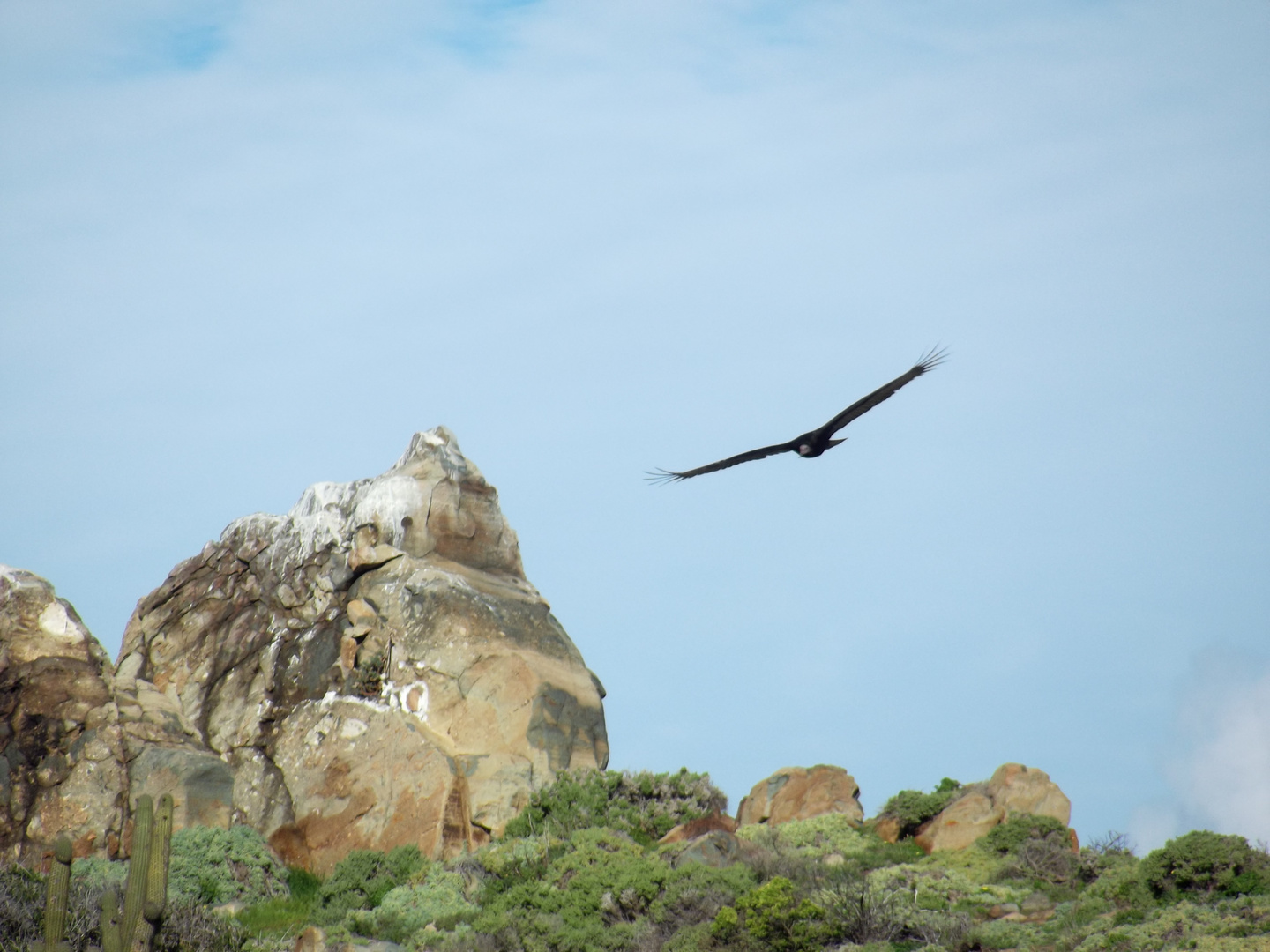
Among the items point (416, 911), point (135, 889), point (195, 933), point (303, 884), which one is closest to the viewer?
point (135, 889)

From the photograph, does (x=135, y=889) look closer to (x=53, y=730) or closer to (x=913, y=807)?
(x=53, y=730)

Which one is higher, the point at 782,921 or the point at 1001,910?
the point at 1001,910

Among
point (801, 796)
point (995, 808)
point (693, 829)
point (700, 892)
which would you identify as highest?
point (801, 796)

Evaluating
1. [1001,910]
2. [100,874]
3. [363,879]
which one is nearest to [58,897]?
[100,874]

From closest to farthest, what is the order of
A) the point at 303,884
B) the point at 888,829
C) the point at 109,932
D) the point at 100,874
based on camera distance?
the point at 109,932 < the point at 100,874 < the point at 303,884 < the point at 888,829

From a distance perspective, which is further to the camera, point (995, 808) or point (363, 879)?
point (995, 808)

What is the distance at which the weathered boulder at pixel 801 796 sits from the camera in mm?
26516

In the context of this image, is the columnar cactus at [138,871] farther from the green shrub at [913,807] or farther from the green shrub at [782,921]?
the green shrub at [913,807]

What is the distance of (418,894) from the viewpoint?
2214cm

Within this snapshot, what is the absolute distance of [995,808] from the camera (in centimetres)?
2447

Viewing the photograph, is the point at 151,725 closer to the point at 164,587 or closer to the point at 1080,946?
the point at 164,587

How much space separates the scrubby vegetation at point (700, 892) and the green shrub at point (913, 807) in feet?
0.27

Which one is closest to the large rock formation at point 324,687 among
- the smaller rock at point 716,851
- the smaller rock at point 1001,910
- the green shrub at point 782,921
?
the smaller rock at point 716,851

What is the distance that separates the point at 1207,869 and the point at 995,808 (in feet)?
16.4
